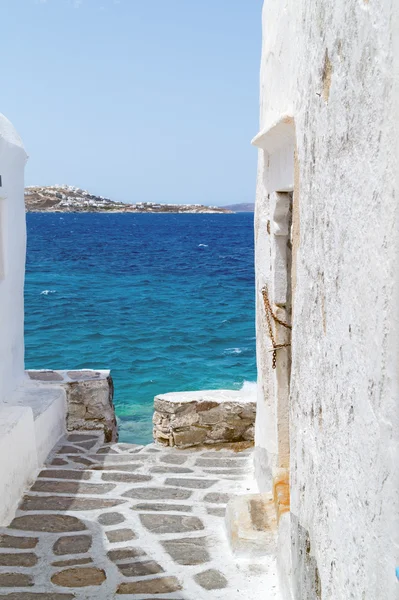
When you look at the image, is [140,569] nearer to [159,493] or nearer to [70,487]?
[159,493]

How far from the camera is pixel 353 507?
2.16m

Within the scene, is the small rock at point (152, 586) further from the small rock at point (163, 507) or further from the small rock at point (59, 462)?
the small rock at point (59, 462)

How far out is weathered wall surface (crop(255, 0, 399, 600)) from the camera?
183cm

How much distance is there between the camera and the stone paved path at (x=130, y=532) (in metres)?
4.12

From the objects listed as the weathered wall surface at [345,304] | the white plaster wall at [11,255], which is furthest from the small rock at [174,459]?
the weathered wall surface at [345,304]

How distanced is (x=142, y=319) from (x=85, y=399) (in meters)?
19.3

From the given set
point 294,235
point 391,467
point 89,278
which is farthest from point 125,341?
→ point 391,467

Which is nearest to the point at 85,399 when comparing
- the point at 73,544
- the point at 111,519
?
the point at 111,519

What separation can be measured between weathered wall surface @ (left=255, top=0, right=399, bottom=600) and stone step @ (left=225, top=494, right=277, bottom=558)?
109 cm

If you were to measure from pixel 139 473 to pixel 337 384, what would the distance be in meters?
4.20

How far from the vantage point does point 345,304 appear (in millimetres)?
2277

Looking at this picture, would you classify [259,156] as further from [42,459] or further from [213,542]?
[42,459]

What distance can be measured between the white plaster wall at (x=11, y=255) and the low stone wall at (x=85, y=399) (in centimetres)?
50

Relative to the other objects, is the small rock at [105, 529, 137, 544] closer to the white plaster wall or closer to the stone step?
the stone step
